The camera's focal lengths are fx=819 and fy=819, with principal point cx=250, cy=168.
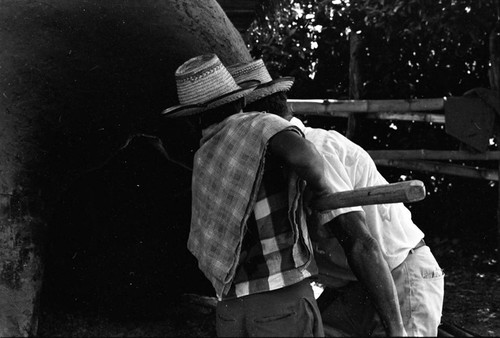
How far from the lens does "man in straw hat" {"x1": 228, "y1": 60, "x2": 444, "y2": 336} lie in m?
→ 2.72

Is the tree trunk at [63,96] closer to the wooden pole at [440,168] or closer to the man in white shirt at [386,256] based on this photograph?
the man in white shirt at [386,256]

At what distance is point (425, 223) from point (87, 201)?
156 inches

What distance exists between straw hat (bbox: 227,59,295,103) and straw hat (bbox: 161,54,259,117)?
6.7 inches

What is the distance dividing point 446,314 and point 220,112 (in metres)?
2.79

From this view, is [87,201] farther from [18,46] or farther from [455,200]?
[455,200]

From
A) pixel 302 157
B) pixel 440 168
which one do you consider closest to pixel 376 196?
pixel 302 157

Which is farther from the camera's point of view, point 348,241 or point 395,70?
point 395,70

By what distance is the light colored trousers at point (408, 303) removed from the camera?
288cm

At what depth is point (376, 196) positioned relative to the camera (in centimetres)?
233

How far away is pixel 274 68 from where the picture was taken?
7340 mm

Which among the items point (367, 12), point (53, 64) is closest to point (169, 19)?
point (53, 64)

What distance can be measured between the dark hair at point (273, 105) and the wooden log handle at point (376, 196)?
2.10ft

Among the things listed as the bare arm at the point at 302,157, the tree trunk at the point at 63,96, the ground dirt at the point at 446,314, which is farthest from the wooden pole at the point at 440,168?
the bare arm at the point at 302,157

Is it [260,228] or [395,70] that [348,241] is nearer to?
[260,228]
